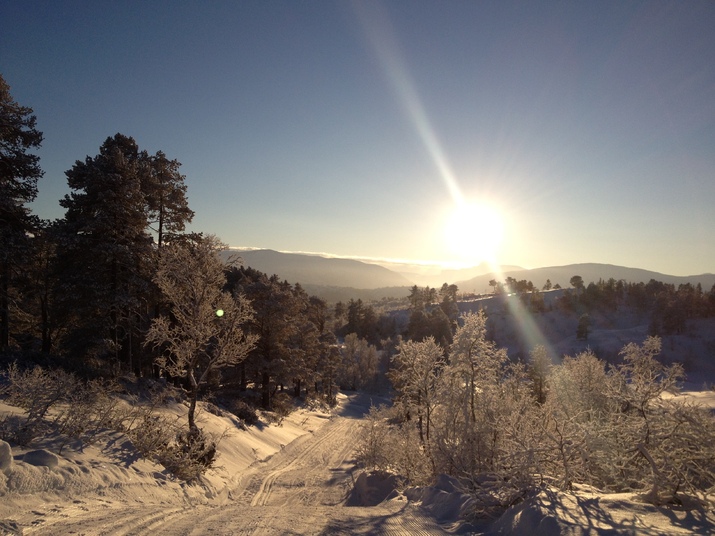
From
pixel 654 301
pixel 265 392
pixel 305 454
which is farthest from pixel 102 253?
pixel 654 301

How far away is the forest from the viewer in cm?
839

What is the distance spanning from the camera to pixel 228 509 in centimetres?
922

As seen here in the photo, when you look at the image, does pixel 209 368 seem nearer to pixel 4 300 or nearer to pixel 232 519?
pixel 232 519

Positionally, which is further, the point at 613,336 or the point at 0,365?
the point at 613,336

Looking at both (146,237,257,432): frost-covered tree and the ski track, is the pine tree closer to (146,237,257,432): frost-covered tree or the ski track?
(146,237,257,432): frost-covered tree

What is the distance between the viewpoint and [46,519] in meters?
6.22

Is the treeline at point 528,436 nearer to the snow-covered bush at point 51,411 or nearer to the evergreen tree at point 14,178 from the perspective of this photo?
the snow-covered bush at point 51,411

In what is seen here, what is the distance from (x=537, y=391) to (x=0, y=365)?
3932cm

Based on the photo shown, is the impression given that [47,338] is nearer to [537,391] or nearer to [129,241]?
[129,241]

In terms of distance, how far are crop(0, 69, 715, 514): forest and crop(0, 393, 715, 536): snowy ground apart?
2.70ft

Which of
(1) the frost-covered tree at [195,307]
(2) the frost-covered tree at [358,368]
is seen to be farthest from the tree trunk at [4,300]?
(2) the frost-covered tree at [358,368]

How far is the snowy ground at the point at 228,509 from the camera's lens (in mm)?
6152

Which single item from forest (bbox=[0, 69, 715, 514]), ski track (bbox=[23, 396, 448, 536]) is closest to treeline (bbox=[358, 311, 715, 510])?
forest (bbox=[0, 69, 715, 514])

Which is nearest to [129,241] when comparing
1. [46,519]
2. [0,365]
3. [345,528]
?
[0,365]
